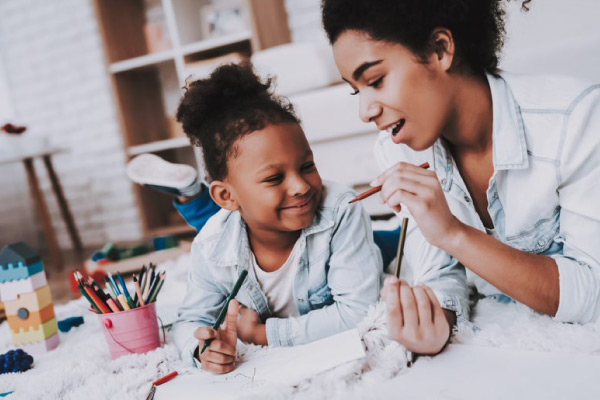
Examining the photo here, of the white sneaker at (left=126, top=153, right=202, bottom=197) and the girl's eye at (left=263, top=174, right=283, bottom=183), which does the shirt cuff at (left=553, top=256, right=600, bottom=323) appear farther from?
the white sneaker at (left=126, top=153, right=202, bottom=197)

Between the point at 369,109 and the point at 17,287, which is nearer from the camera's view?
the point at 369,109

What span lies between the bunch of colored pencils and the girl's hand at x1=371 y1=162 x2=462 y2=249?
548 millimetres

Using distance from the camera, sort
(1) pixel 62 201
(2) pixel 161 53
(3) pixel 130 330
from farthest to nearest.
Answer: (1) pixel 62 201, (2) pixel 161 53, (3) pixel 130 330

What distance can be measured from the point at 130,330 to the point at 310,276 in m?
0.37

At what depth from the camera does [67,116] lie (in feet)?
10.5

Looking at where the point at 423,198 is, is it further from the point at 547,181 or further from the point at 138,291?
the point at 138,291

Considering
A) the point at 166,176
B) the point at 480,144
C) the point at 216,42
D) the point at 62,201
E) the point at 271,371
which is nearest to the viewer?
the point at 271,371

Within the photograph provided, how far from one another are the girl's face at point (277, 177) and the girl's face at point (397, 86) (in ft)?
0.55

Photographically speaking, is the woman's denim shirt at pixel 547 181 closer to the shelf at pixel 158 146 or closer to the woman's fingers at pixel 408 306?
the woman's fingers at pixel 408 306

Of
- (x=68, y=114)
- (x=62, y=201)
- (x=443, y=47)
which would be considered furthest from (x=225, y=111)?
(x=68, y=114)

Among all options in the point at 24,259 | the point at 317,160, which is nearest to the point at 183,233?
the point at 317,160

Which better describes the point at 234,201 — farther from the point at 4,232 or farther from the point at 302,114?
the point at 4,232

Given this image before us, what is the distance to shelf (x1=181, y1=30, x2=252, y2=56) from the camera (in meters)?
2.43

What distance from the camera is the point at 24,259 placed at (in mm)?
1120
